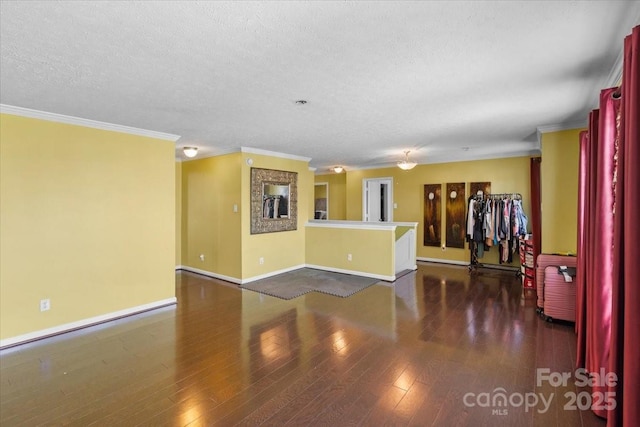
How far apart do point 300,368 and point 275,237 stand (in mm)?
3685

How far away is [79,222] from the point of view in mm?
3668

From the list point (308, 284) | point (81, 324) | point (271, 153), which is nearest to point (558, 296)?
point (308, 284)

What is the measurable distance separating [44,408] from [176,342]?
1.14 metres

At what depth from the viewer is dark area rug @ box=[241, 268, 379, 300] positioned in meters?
5.03

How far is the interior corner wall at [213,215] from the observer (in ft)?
18.4

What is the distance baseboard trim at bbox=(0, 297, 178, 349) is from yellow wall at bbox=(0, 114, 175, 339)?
1.6 inches

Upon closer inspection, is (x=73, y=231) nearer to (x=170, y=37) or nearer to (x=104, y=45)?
(x=104, y=45)

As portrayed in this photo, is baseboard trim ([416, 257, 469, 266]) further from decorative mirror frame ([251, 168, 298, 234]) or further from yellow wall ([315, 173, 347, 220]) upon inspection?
decorative mirror frame ([251, 168, 298, 234])

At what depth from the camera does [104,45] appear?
6.59ft

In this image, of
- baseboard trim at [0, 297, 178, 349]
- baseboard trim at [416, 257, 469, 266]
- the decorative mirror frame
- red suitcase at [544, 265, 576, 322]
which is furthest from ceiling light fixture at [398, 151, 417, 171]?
baseboard trim at [0, 297, 178, 349]

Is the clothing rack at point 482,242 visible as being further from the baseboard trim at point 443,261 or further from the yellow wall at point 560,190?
the yellow wall at point 560,190

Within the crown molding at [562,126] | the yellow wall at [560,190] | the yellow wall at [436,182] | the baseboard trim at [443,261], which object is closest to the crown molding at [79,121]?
the crown molding at [562,126]

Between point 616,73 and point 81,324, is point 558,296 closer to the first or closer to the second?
point 616,73

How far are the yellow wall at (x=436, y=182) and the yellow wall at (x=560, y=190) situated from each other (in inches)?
92.3
